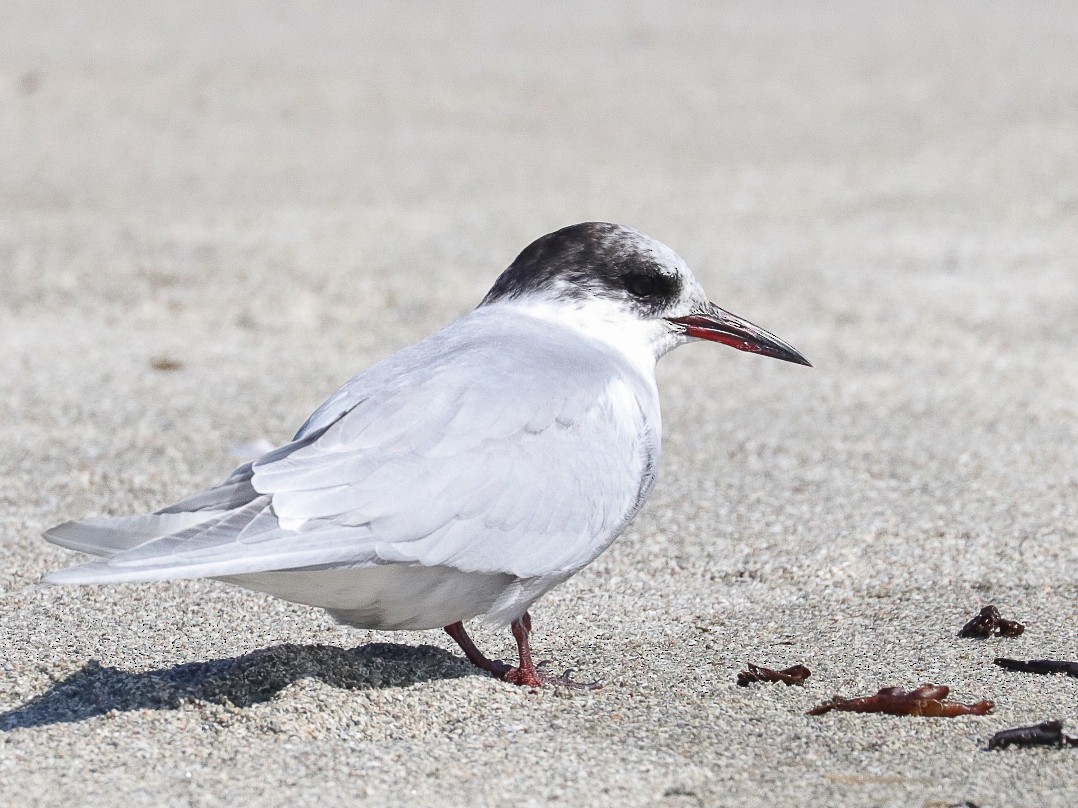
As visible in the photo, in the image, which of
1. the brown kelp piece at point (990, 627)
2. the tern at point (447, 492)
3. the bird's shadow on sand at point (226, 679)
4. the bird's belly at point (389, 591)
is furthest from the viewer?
the brown kelp piece at point (990, 627)

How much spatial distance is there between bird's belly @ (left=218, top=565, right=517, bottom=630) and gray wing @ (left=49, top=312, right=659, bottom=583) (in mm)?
54

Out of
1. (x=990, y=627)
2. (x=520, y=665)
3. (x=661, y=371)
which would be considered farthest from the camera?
(x=661, y=371)

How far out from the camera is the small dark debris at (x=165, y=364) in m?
5.64

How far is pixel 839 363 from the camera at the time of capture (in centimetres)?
589

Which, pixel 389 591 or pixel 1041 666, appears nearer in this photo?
pixel 389 591

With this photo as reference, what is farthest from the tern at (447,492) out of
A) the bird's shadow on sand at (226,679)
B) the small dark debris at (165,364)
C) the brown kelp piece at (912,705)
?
the small dark debris at (165,364)

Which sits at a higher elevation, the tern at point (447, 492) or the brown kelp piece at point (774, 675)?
the tern at point (447, 492)

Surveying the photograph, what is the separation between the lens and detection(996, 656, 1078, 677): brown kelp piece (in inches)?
121

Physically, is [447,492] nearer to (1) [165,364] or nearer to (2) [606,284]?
(2) [606,284]

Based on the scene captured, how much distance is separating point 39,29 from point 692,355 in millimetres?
8720

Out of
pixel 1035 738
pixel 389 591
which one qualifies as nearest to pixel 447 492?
pixel 389 591

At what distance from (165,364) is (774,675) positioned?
3308 millimetres

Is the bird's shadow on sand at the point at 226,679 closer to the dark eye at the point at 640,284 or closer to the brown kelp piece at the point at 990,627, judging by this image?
the dark eye at the point at 640,284

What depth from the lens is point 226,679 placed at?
9.37ft
